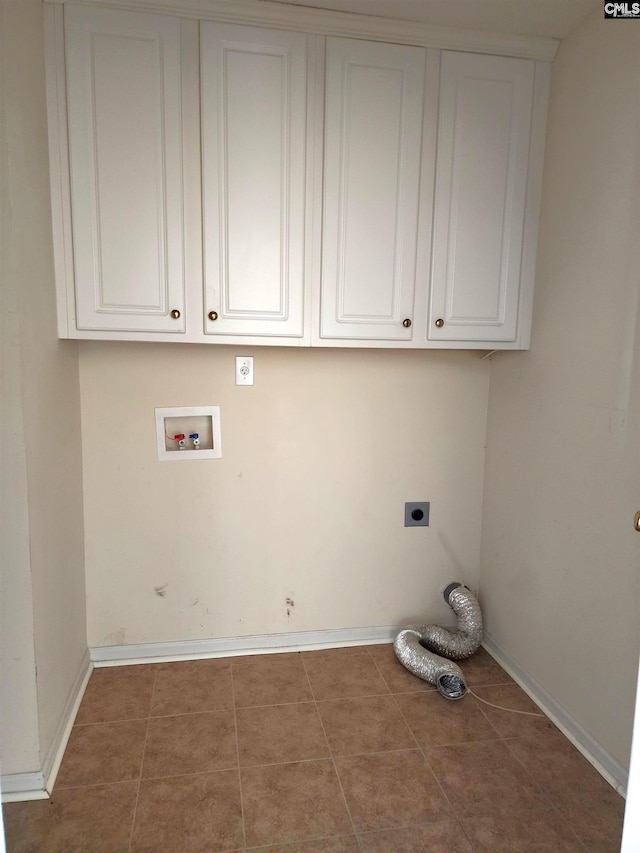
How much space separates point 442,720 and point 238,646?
0.86m

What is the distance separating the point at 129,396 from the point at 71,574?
26.3 inches

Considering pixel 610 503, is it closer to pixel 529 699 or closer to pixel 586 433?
pixel 586 433

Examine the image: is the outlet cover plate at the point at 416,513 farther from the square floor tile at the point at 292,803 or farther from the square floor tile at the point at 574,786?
the square floor tile at the point at 292,803

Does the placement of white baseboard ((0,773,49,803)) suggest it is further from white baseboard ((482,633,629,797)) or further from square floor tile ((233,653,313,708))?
white baseboard ((482,633,629,797))

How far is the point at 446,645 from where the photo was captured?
2334 millimetres

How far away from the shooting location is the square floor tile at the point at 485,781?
1666mm

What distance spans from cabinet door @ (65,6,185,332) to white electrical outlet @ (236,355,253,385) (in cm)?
37

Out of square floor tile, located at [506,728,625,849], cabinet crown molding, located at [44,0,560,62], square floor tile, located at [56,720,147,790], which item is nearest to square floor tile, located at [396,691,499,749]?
square floor tile, located at [506,728,625,849]

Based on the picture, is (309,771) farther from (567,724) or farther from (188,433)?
(188,433)

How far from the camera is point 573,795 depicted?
1.71 meters

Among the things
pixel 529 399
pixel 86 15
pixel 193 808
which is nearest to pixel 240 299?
pixel 86 15

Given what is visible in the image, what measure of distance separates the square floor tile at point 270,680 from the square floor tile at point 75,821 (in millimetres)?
521

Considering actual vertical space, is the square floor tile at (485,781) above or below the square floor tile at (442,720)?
below

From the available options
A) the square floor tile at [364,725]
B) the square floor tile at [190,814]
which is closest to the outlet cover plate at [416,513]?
the square floor tile at [364,725]
